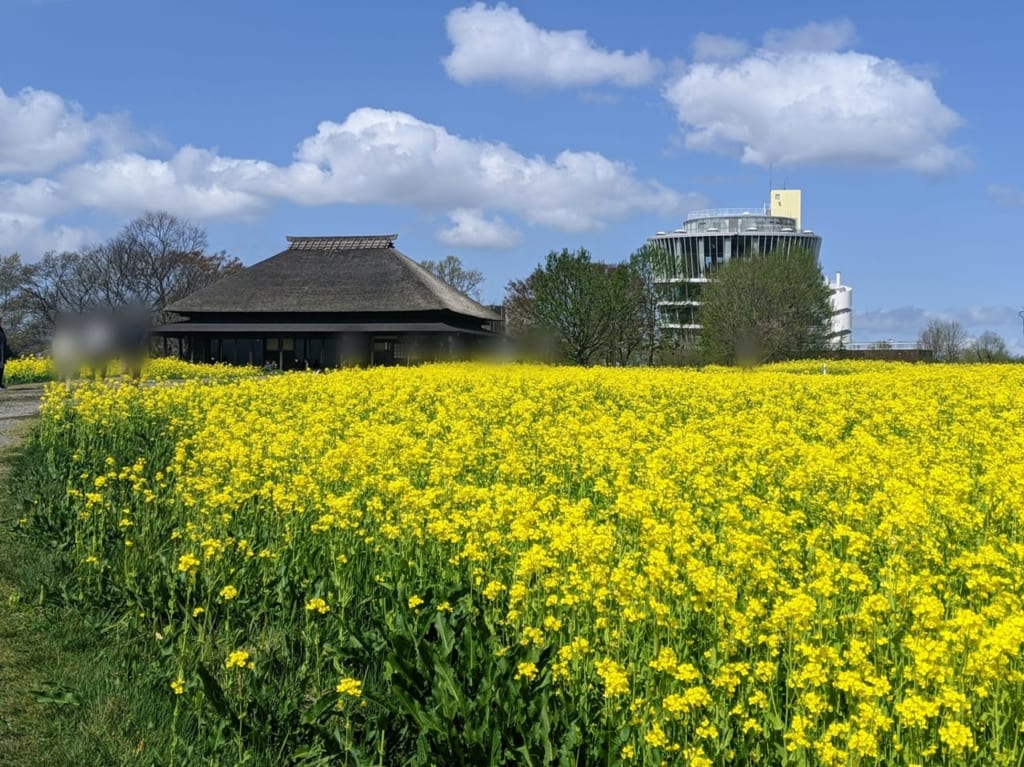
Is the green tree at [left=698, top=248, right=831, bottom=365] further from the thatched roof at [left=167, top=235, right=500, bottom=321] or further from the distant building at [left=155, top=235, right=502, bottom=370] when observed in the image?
the thatched roof at [left=167, top=235, right=500, bottom=321]

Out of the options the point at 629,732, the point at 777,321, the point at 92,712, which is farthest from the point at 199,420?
the point at 777,321

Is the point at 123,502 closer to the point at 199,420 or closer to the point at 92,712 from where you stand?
the point at 92,712

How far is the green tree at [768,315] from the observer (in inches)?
1767

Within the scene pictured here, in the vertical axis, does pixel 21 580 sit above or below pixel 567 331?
below

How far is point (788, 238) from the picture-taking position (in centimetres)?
9131

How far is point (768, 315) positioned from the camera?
4606cm

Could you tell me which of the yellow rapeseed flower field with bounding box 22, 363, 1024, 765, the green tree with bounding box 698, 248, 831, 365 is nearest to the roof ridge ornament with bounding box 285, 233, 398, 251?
the green tree with bounding box 698, 248, 831, 365

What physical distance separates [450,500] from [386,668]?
86.7 inches

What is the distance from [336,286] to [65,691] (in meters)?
44.0

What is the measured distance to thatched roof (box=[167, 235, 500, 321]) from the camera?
45844 millimetres

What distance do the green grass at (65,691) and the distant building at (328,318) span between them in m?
36.0

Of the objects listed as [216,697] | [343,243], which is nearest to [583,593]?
[216,697]

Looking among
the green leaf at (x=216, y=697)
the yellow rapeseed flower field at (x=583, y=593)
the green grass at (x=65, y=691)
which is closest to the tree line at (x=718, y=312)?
the yellow rapeseed flower field at (x=583, y=593)

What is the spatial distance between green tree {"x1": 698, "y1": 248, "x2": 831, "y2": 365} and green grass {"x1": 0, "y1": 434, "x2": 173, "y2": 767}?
4008cm
